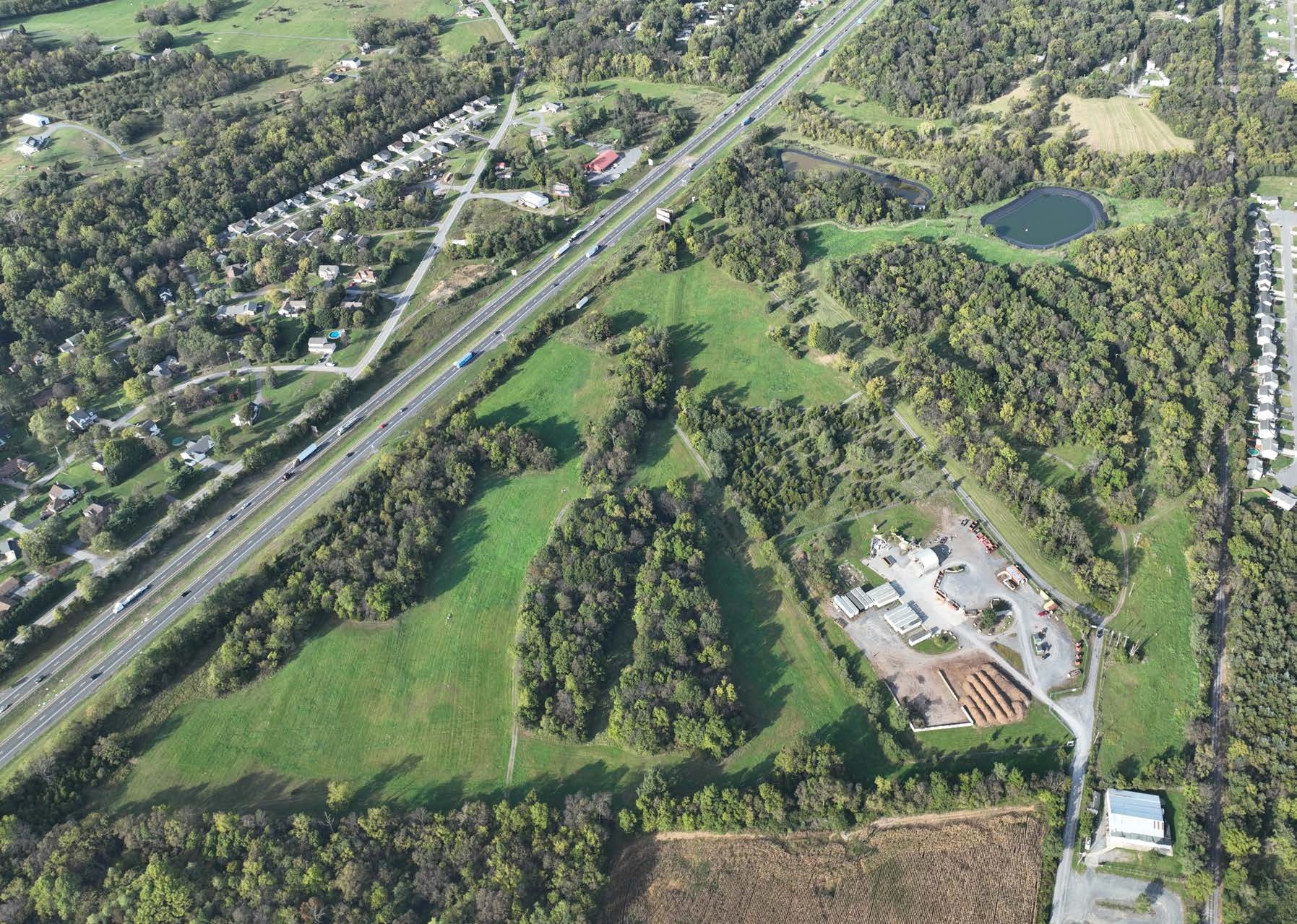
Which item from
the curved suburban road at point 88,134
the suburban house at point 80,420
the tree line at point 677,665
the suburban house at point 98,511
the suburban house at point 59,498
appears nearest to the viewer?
the tree line at point 677,665

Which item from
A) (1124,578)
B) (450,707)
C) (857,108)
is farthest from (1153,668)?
(857,108)

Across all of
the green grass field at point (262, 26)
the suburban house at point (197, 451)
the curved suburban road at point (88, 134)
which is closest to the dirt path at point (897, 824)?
the suburban house at point (197, 451)

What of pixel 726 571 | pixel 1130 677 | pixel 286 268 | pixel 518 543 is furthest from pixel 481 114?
pixel 1130 677

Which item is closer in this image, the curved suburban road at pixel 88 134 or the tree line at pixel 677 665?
the tree line at pixel 677 665

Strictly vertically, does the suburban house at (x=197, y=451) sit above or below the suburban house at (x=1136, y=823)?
above

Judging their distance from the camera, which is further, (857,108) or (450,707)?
(857,108)

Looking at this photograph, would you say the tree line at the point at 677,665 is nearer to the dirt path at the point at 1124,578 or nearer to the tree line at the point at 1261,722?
the dirt path at the point at 1124,578

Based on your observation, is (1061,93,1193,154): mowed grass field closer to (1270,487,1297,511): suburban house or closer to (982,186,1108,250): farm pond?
(982,186,1108,250): farm pond

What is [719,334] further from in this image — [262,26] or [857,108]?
[262,26]
